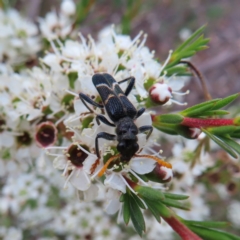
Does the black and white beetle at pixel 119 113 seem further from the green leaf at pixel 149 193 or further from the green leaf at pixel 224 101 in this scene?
the green leaf at pixel 224 101

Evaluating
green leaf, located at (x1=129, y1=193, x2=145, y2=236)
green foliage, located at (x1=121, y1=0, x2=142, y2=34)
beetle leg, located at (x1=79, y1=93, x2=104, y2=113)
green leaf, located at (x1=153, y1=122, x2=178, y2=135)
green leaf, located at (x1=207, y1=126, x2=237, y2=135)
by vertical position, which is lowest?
green leaf, located at (x1=129, y1=193, x2=145, y2=236)

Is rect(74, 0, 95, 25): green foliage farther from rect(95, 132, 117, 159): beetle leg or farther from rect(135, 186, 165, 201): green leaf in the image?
rect(135, 186, 165, 201): green leaf

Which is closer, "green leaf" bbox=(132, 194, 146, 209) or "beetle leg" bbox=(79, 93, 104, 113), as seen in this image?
"green leaf" bbox=(132, 194, 146, 209)

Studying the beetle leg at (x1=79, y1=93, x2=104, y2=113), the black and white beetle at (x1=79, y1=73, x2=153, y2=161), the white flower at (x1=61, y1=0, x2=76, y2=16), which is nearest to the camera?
the black and white beetle at (x1=79, y1=73, x2=153, y2=161)

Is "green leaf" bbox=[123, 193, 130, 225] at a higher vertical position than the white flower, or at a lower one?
lower

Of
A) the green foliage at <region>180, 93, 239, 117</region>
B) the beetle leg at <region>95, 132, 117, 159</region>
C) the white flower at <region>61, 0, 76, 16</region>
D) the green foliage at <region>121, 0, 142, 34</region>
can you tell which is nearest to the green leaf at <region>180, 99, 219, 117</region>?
the green foliage at <region>180, 93, 239, 117</region>

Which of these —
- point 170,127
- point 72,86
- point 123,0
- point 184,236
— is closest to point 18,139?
point 72,86

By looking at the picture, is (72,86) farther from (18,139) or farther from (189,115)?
(189,115)
